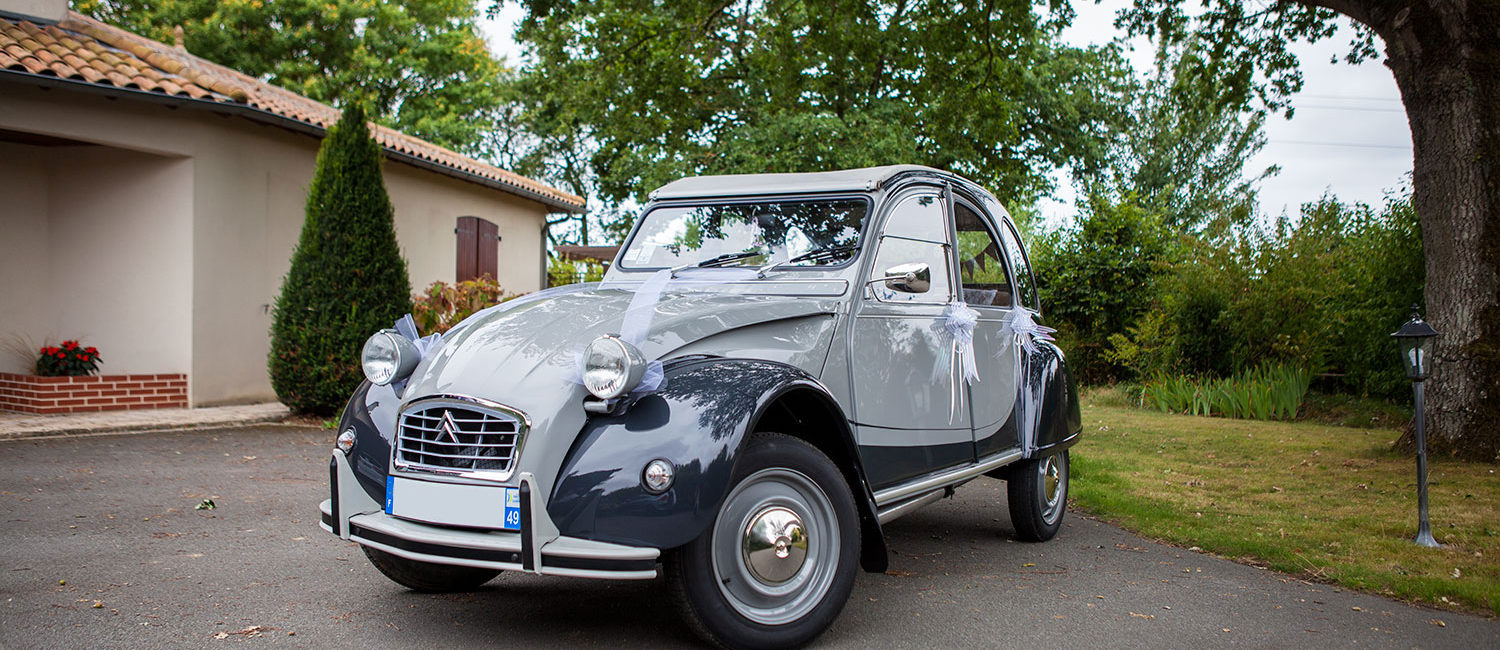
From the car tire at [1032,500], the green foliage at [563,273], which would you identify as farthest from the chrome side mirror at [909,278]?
the green foliage at [563,273]

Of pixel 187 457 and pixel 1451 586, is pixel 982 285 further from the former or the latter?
pixel 187 457

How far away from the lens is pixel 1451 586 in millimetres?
4660

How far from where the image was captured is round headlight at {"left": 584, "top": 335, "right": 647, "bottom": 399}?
3252 mm

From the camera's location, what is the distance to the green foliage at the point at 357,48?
27.0m

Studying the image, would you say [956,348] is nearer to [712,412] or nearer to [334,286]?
[712,412]

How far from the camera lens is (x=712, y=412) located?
3.31 m

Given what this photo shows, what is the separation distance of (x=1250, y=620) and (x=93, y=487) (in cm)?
678

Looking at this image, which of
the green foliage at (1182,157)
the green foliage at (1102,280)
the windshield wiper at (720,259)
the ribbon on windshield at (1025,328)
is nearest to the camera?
the windshield wiper at (720,259)

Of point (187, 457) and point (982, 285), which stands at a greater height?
point (982, 285)

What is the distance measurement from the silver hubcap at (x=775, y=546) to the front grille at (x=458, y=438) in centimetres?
75

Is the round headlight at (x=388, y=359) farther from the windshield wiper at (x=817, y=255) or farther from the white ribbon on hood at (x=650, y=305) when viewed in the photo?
the windshield wiper at (x=817, y=255)

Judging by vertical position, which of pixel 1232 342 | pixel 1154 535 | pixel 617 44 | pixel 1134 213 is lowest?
pixel 1154 535

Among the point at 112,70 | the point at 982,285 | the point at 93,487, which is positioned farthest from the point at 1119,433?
the point at 112,70

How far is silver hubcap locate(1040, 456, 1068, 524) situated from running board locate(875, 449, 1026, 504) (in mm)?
410
